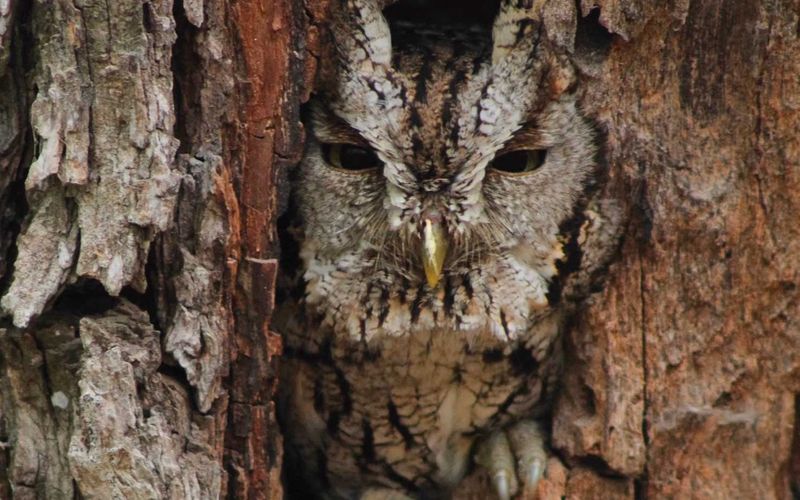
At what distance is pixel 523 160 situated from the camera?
201 cm

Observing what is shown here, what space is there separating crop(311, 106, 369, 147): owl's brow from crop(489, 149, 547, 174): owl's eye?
0.27 meters

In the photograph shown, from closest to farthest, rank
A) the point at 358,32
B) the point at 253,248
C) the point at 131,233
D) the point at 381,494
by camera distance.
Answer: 1. the point at 131,233
2. the point at 253,248
3. the point at 358,32
4. the point at 381,494

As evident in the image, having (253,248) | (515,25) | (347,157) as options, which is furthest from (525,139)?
(253,248)

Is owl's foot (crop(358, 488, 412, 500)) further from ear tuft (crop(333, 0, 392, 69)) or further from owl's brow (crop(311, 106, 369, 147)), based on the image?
ear tuft (crop(333, 0, 392, 69))

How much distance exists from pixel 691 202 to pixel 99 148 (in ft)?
3.59

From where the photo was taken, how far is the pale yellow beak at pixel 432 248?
184 centimetres

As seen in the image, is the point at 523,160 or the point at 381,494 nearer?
the point at 523,160

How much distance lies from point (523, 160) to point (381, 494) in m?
0.79

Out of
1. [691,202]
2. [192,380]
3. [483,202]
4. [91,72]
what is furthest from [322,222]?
[691,202]

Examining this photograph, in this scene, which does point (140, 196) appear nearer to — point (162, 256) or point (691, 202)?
point (162, 256)

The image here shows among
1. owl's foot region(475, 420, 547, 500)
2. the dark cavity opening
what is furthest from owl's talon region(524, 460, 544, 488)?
the dark cavity opening

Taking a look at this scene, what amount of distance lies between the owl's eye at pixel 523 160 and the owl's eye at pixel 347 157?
25 cm

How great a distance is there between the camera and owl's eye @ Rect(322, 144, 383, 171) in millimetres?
1949

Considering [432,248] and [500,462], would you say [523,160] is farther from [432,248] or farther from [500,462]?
[500,462]
